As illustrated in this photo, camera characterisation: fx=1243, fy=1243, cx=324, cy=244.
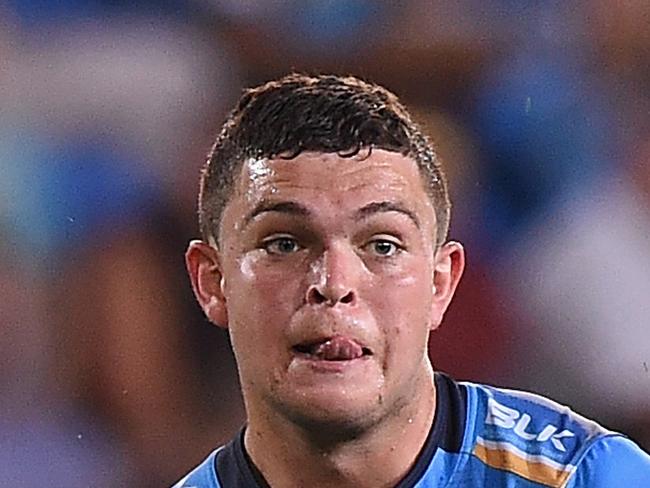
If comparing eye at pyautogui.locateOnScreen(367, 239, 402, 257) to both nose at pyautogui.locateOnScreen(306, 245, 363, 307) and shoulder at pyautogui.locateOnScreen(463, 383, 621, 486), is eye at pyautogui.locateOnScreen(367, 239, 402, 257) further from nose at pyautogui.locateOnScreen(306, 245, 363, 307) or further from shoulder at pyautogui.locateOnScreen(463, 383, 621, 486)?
shoulder at pyautogui.locateOnScreen(463, 383, 621, 486)

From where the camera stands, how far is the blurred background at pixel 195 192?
1576 millimetres

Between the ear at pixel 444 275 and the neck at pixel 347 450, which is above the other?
the ear at pixel 444 275

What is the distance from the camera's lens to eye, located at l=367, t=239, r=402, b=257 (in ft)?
3.38

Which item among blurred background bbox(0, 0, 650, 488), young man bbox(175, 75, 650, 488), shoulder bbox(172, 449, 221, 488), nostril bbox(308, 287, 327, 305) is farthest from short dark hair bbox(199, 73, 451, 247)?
blurred background bbox(0, 0, 650, 488)

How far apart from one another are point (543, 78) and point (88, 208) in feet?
2.08

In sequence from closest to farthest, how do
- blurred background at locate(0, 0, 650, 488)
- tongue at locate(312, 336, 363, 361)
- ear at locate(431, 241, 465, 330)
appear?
tongue at locate(312, 336, 363, 361) < ear at locate(431, 241, 465, 330) < blurred background at locate(0, 0, 650, 488)

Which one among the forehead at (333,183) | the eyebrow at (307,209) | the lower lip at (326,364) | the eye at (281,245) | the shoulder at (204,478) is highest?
the forehead at (333,183)

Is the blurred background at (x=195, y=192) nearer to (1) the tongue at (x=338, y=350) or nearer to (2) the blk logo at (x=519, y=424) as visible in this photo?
(2) the blk logo at (x=519, y=424)

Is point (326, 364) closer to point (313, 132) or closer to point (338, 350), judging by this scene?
point (338, 350)

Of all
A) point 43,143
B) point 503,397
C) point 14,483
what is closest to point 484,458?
point 503,397

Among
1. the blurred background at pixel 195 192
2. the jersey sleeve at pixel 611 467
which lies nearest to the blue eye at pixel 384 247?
the jersey sleeve at pixel 611 467

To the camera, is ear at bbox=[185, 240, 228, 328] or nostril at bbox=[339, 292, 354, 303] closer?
nostril at bbox=[339, 292, 354, 303]

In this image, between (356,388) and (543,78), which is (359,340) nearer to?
(356,388)

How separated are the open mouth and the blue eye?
81mm
